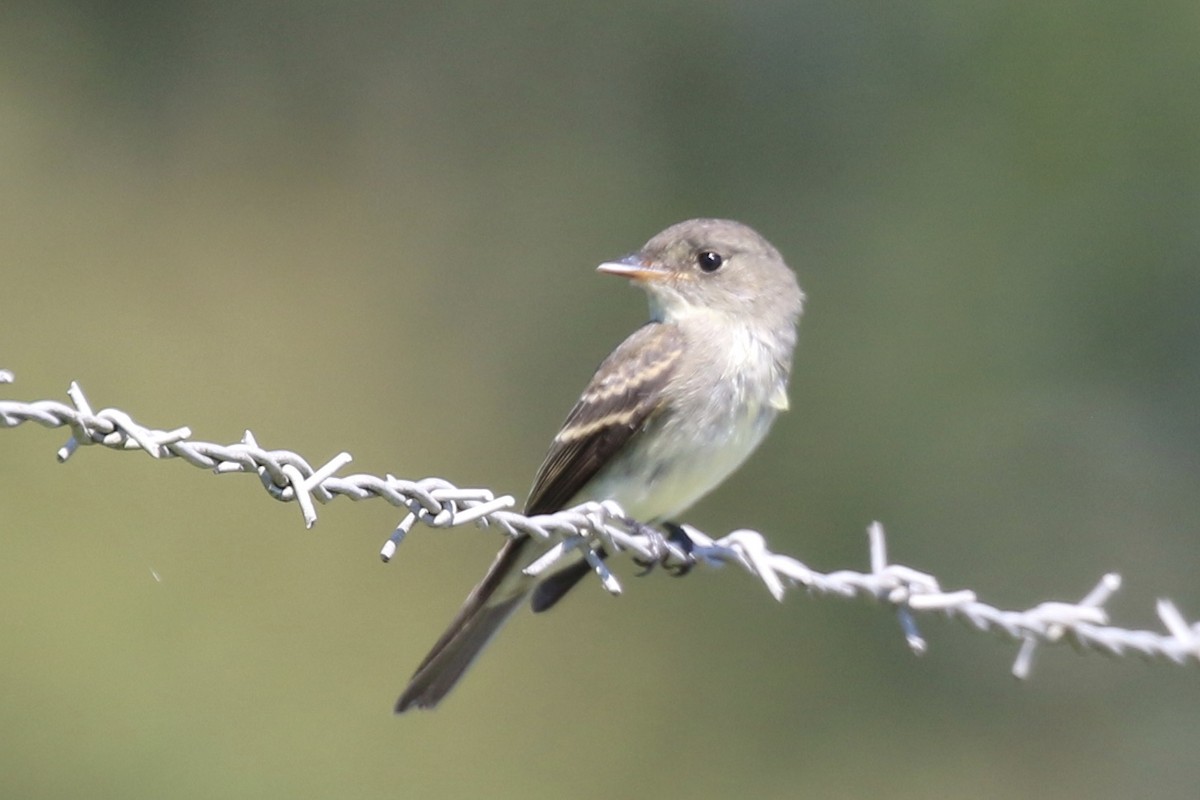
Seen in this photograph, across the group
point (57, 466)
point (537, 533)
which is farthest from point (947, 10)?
point (537, 533)

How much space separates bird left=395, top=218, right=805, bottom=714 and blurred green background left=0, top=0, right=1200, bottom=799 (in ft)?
7.19

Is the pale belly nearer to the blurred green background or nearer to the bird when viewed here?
the bird

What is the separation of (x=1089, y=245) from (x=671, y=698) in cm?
323

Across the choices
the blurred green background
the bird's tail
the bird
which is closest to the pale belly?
the bird

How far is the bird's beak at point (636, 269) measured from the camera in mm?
4012

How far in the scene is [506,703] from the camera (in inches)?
242

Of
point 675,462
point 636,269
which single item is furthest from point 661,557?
point 636,269

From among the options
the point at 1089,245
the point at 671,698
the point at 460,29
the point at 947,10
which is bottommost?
the point at 671,698

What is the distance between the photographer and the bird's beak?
4.01 meters

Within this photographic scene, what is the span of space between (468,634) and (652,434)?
624 mm

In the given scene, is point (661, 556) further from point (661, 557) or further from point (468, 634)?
point (468, 634)

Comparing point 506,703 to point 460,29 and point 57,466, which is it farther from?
point 460,29

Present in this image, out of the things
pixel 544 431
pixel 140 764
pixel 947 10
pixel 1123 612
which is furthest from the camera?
pixel 947 10

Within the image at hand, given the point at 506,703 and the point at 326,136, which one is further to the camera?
the point at 326,136
